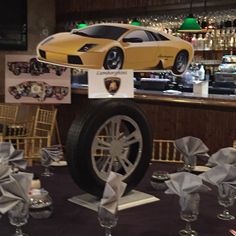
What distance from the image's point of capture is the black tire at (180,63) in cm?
241

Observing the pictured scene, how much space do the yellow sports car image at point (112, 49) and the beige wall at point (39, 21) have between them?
5.65 metres

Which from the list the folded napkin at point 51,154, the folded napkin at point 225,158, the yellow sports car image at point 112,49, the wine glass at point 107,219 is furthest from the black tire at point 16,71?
the wine glass at point 107,219

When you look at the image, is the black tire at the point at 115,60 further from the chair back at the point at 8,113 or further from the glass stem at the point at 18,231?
the chair back at the point at 8,113

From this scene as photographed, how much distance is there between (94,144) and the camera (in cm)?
193

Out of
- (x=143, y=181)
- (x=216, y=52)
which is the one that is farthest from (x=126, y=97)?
(x=216, y=52)

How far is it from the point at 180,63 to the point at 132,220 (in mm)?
1049

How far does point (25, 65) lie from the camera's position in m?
5.70

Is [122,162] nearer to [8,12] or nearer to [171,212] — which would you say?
[171,212]

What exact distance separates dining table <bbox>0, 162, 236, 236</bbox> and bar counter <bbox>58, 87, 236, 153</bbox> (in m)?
2.80

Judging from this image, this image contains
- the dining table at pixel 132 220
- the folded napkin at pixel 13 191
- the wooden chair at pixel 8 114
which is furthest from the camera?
the wooden chair at pixel 8 114

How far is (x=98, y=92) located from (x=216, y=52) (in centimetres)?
593

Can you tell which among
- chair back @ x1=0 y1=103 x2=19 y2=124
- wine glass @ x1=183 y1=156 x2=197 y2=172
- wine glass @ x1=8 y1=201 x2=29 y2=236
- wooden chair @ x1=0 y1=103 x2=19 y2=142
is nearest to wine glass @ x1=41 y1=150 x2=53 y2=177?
wine glass @ x1=183 y1=156 x2=197 y2=172

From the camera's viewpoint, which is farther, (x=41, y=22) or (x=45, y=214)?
(x=41, y=22)

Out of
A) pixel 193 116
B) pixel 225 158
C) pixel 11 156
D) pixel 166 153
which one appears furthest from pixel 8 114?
pixel 225 158
